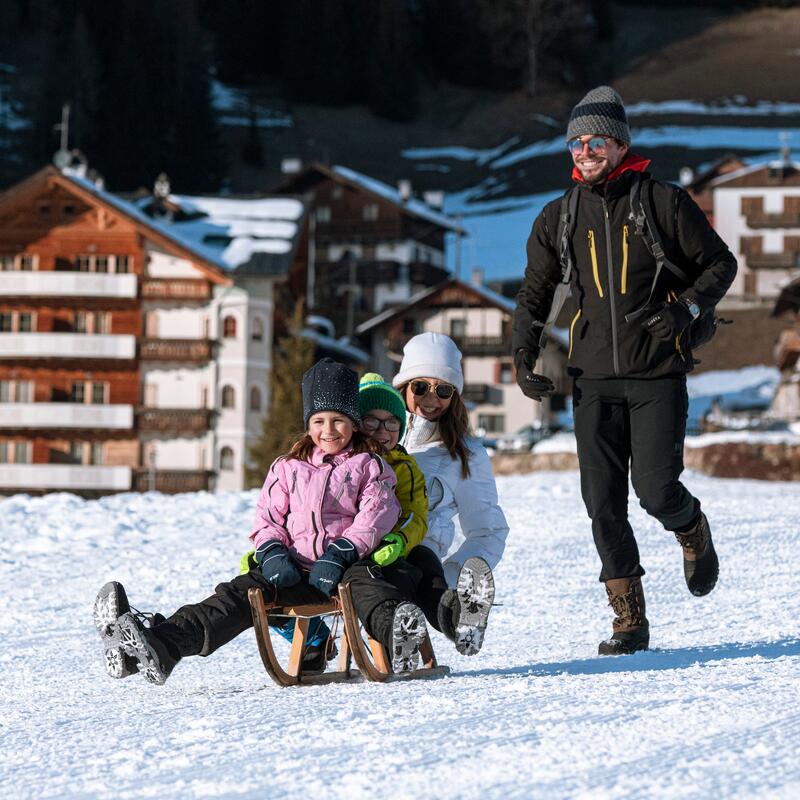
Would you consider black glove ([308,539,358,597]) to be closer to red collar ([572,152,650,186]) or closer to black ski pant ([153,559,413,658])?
black ski pant ([153,559,413,658])

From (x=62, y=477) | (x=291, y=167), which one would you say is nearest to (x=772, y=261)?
(x=291, y=167)

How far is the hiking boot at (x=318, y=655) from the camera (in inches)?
201

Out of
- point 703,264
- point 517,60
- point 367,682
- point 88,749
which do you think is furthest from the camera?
point 517,60

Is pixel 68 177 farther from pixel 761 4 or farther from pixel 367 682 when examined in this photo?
pixel 761 4

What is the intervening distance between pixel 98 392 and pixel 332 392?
42.5 meters

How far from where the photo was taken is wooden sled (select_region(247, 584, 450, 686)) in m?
4.54

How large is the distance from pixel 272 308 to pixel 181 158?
54.9 metres

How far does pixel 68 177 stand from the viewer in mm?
45469

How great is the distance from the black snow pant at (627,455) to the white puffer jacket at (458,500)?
0.36m

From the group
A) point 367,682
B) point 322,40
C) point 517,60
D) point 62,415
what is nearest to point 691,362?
point 367,682

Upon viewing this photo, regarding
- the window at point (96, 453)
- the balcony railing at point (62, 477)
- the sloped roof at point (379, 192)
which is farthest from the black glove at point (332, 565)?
the sloped roof at point (379, 192)

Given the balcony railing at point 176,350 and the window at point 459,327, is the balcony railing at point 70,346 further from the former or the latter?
the window at point 459,327

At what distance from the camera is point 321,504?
15.6ft

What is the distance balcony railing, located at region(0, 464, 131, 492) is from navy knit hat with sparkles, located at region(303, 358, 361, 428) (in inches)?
1620
